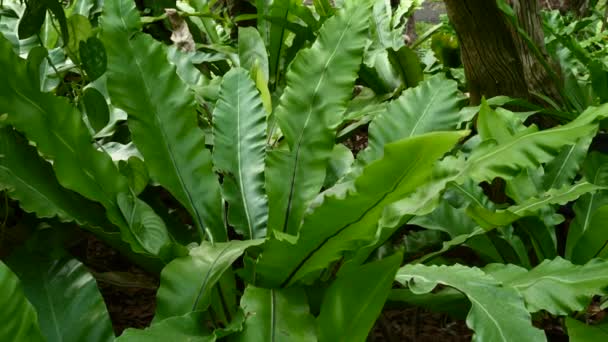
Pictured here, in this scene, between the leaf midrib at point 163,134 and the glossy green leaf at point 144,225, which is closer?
the glossy green leaf at point 144,225

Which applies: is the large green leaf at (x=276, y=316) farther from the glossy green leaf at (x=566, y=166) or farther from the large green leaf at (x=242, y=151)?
the glossy green leaf at (x=566, y=166)

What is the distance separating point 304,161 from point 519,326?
41cm

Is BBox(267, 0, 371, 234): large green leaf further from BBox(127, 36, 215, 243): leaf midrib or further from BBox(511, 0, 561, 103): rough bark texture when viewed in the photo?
BBox(511, 0, 561, 103): rough bark texture

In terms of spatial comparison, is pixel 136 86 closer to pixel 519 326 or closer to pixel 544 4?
pixel 519 326

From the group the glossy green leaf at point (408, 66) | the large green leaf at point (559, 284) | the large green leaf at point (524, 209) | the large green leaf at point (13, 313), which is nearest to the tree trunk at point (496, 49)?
the glossy green leaf at point (408, 66)

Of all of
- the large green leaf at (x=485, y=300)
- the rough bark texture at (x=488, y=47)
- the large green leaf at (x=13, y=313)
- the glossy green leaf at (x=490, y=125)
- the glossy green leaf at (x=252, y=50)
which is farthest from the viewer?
the glossy green leaf at (x=252, y=50)

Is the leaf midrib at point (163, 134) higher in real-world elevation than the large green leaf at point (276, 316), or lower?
higher

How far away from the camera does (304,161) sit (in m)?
1.05

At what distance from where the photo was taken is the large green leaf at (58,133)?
35.6 inches

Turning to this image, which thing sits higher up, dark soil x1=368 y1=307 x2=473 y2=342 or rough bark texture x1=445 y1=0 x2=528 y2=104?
rough bark texture x1=445 y1=0 x2=528 y2=104

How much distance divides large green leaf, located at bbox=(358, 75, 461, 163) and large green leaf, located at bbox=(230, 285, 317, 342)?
0.32 m

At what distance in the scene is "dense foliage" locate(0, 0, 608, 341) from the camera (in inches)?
32.3

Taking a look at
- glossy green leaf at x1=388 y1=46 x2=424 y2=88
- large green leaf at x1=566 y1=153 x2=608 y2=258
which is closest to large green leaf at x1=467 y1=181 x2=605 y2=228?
large green leaf at x1=566 y1=153 x2=608 y2=258

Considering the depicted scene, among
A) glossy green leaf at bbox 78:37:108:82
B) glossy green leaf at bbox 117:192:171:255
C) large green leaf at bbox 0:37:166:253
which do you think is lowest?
glossy green leaf at bbox 117:192:171:255
